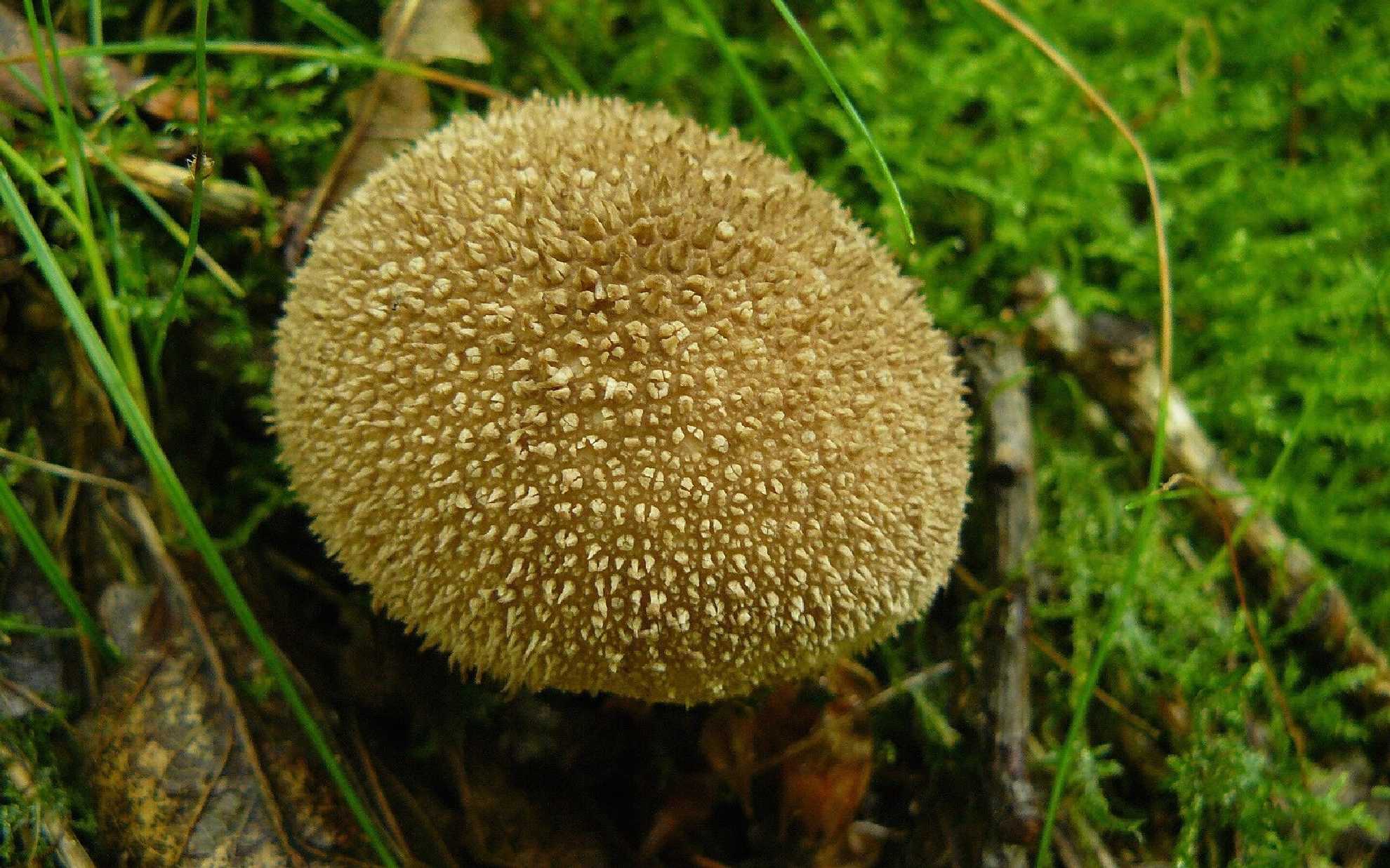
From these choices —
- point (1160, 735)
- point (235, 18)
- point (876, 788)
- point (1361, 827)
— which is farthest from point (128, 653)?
point (1361, 827)

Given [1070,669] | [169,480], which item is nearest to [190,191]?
[169,480]

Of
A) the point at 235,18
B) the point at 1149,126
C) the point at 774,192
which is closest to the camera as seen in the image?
the point at 774,192

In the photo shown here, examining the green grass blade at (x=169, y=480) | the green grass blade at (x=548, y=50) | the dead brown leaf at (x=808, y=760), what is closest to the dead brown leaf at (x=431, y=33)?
the green grass blade at (x=548, y=50)

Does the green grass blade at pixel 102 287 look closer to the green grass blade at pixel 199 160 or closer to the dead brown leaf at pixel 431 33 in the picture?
the green grass blade at pixel 199 160

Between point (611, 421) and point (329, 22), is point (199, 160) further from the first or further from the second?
point (611, 421)

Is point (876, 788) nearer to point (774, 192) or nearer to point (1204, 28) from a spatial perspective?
point (774, 192)

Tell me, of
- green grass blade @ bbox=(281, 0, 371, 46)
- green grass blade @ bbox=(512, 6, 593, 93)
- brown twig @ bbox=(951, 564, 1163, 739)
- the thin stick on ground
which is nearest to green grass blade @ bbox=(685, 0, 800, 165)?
green grass blade @ bbox=(512, 6, 593, 93)
